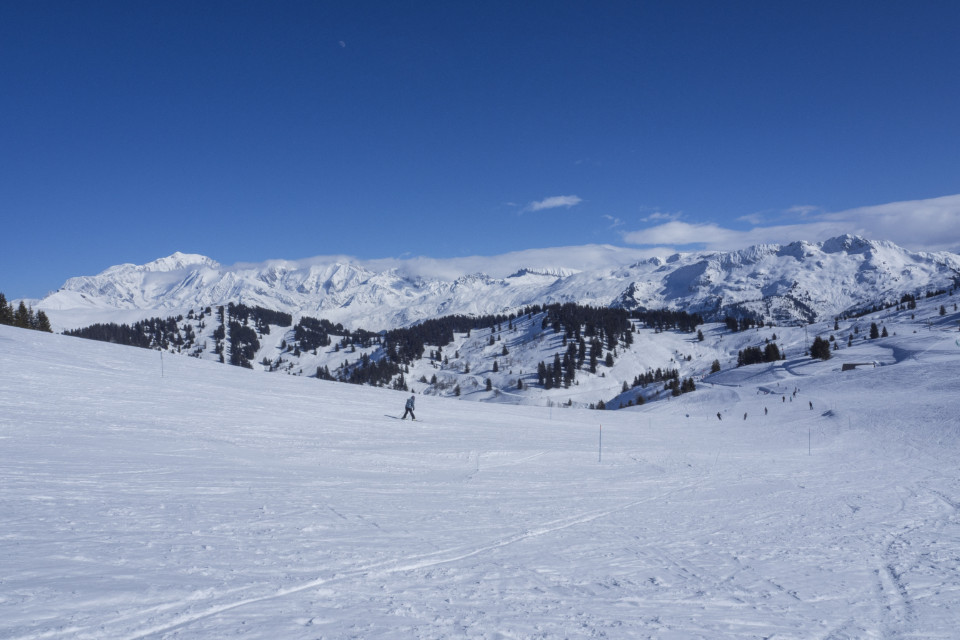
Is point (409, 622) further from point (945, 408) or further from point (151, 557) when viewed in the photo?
point (945, 408)

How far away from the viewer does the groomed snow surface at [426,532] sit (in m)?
5.70

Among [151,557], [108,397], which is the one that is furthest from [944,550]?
[108,397]

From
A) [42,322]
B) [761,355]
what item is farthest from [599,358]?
[42,322]

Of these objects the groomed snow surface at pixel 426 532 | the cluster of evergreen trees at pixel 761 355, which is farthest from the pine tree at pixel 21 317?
the cluster of evergreen trees at pixel 761 355

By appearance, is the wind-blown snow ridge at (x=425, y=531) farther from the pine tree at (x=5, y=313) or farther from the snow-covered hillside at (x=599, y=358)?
the snow-covered hillside at (x=599, y=358)

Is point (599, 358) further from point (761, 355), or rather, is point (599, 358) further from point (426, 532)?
point (426, 532)

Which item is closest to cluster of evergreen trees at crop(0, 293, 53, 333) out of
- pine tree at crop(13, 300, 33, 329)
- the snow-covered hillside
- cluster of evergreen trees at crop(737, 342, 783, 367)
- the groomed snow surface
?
pine tree at crop(13, 300, 33, 329)

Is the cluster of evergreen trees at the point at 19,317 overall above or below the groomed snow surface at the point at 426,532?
above

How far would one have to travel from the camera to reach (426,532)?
363 inches

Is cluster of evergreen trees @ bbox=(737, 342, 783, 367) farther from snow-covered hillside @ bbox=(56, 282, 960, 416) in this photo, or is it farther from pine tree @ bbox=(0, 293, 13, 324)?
pine tree @ bbox=(0, 293, 13, 324)

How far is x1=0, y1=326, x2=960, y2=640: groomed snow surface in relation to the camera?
225 inches

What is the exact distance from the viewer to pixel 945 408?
35844mm

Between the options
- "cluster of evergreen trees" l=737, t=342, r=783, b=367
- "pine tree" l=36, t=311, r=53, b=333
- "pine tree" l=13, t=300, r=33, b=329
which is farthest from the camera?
"cluster of evergreen trees" l=737, t=342, r=783, b=367

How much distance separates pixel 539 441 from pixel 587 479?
9.49 metres
